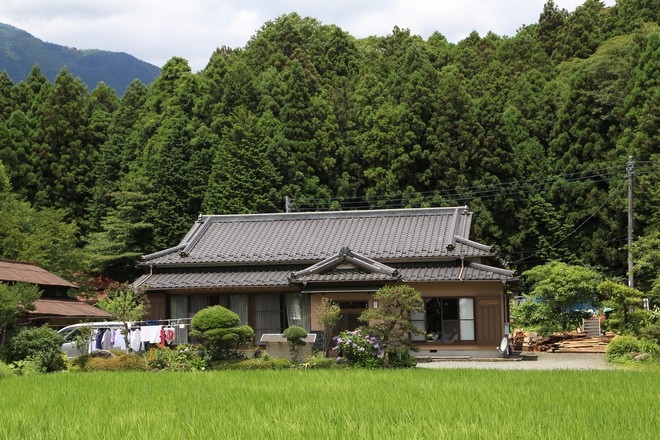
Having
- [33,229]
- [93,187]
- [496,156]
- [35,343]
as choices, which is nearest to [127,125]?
[93,187]

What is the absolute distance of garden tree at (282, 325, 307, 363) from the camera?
19.6 meters

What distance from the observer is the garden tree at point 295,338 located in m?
19.6

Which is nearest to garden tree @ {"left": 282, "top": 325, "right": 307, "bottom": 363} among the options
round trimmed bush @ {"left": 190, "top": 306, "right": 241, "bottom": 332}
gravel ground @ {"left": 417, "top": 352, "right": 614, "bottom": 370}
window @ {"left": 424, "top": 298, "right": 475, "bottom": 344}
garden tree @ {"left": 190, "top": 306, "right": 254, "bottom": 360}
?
garden tree @ {"left": 190, "top": 306, "right": 254, "bottom": 360}

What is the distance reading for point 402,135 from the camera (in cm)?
4159

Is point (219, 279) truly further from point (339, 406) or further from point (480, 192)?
point (339, 406)

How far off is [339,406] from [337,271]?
15.9 metres

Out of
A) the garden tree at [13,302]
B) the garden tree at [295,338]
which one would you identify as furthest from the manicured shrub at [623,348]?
the garden tree at [13,302]

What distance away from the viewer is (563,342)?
2598 centimetres

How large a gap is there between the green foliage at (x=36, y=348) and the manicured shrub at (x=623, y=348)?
1304cm

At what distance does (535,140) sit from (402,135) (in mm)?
6875

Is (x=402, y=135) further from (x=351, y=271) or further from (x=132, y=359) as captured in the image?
(x=132, y=359)

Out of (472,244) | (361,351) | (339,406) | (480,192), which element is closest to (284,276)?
(472,244)

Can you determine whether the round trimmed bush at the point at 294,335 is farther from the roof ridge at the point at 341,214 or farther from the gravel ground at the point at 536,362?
the roof ridge at the point at 341,214

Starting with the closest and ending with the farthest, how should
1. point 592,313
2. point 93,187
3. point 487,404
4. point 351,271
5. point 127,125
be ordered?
point 487,404 < point 351,271 < point 592,313 < point 93,187 < point 127,125
